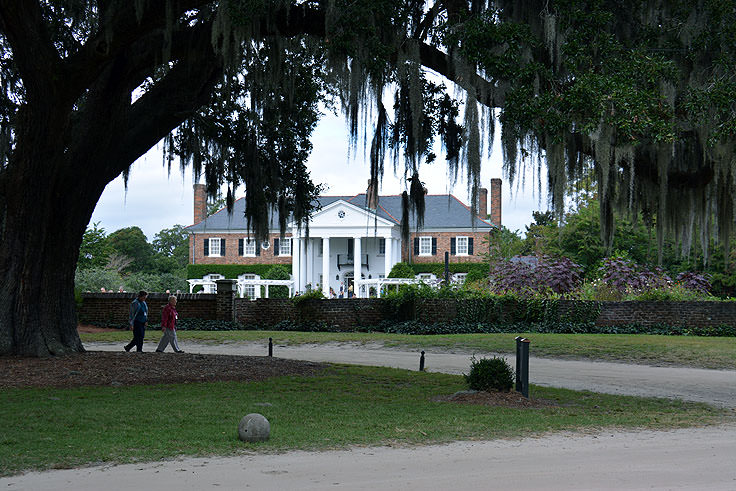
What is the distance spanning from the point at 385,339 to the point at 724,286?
22199 mm

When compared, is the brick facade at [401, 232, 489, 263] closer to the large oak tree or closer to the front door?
the front door

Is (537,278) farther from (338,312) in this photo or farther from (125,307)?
(125,307)

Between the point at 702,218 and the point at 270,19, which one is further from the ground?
the point at 270,19

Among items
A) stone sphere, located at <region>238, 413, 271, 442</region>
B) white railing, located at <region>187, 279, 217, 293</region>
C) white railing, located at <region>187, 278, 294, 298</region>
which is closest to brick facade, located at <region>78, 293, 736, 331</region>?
white railing, located at <region>187, 278, 294, 298</region>

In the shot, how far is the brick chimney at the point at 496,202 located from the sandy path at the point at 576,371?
34.5m

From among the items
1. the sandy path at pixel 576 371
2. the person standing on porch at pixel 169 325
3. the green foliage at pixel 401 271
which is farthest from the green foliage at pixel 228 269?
the person standing on porch at pixel 169 325

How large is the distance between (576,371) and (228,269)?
42.9 m

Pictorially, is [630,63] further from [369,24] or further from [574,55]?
[369,24]

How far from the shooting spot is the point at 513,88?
1018 centimetres

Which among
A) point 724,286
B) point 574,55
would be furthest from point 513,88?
point 724,286

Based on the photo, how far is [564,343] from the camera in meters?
19.4

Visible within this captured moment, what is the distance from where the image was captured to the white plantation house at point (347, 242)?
2103 inches

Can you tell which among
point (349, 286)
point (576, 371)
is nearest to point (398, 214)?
point (349, 286)

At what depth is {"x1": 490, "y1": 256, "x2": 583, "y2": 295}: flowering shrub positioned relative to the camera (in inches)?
1043
